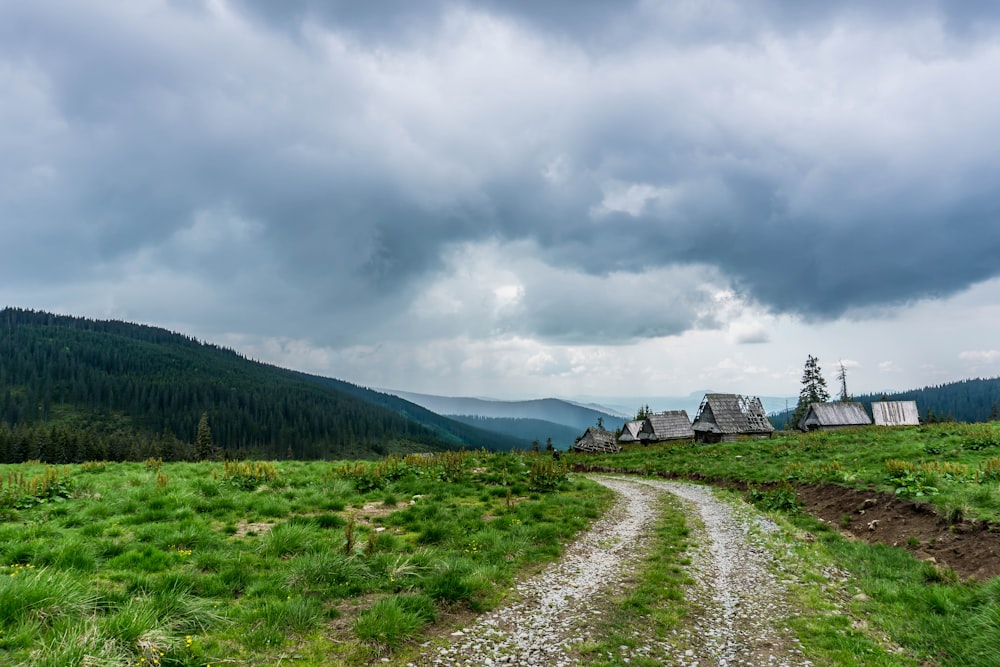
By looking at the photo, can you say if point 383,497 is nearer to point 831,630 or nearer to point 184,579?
point 184,579

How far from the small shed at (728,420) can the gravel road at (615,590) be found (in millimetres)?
52407

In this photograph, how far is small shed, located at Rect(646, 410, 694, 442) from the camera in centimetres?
7088

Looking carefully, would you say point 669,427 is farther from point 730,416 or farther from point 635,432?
point 730,416

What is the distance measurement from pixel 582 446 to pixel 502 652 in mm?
65922

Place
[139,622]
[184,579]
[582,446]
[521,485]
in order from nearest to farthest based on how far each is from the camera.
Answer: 1. [139,622]
2. [184,579]
3. [521,485]
4. [582,446]

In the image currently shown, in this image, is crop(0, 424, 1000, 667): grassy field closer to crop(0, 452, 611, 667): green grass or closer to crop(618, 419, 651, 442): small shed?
crop(0, 452, 611, 667): green grass

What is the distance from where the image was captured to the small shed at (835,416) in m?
71.9

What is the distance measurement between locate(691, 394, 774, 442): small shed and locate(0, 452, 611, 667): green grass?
52.0 m

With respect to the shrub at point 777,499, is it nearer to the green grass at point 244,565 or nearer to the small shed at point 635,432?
the green grass at point 244,565

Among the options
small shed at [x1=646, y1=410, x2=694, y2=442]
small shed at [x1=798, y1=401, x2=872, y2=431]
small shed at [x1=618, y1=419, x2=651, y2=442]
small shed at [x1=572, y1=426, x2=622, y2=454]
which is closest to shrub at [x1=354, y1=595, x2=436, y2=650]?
small shed at [x1=572, y1=426, x2=622, y2=454]

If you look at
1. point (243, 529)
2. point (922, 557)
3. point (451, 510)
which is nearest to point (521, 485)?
point (451, 510)

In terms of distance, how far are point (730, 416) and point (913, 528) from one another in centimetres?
5481

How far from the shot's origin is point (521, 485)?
2344 centimetres

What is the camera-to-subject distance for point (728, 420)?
214ft
